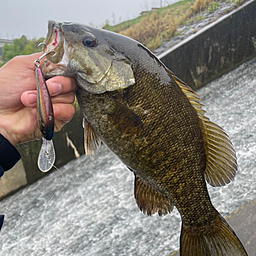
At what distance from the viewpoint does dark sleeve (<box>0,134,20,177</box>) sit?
1687 millimetres

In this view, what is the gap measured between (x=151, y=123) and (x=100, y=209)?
313 cm

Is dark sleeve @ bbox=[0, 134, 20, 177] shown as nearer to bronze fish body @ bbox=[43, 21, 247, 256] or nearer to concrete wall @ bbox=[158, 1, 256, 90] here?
bronze fish body @ bbox=[43, 21, 247, 256]

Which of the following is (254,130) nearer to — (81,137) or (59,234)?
(81,137)

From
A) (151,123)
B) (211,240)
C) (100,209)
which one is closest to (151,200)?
(211,240)

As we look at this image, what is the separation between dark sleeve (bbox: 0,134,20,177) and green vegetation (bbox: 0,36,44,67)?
23.6 ft

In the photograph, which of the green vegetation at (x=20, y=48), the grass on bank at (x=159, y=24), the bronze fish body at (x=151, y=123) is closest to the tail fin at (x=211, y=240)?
the bronze fish body at (x=151, y=123)

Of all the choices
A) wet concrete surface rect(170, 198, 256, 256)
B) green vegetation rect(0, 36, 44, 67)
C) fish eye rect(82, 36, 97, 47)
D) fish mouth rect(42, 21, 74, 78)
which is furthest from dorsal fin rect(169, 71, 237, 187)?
green vegetation rect(0, 36, 44, 67)

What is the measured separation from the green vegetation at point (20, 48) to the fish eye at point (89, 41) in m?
7.48

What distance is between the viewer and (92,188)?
15.5 ft

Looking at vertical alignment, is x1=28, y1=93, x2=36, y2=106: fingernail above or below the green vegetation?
above

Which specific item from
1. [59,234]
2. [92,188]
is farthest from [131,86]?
[92,188]

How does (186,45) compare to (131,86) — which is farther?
(186,45)

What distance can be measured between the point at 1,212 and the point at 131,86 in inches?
172

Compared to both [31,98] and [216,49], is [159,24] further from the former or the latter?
[31,98]
